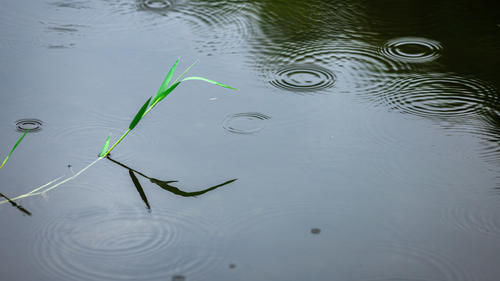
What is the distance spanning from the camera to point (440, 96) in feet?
6.23

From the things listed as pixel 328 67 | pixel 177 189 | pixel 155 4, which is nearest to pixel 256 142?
pixel 177 189

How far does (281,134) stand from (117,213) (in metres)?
0.57

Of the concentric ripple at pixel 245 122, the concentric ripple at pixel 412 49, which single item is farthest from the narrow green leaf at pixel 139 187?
the concentric ripple at pixel 412 49

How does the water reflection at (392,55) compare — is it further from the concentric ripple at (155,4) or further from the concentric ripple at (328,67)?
the concentric ripple at (155,4)

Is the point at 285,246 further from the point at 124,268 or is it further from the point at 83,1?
the point at 83,1

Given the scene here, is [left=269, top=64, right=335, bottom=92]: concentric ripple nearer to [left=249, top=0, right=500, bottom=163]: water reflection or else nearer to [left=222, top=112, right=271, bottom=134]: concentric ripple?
[left=249, top=0, right=500, bottom=163]: water reflection

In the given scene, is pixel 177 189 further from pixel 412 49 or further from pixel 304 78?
pixel 412 49

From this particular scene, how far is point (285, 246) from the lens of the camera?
1326 millimetres

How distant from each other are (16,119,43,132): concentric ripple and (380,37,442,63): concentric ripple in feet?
4.38

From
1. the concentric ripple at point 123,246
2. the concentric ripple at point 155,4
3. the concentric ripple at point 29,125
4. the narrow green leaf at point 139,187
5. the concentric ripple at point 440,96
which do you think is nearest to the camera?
the concentric ripple at point 123,246

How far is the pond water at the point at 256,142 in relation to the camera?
1.31 m

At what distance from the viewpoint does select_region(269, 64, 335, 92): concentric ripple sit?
1953 millimetres

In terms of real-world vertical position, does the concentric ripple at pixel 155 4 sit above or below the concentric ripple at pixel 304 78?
above

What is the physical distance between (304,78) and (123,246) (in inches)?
38.9
